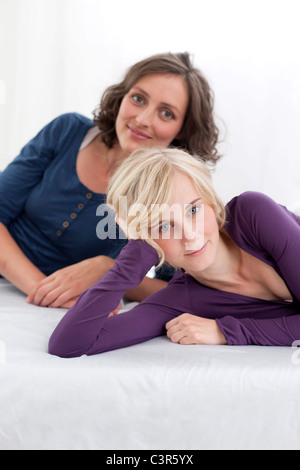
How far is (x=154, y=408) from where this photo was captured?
1048 mm

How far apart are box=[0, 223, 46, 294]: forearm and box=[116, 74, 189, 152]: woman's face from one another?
18.2 inches

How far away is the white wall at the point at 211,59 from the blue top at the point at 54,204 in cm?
52

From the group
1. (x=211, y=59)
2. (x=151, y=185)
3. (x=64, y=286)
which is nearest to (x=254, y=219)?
(x=151, y=185)

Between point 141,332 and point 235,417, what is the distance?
0.32m

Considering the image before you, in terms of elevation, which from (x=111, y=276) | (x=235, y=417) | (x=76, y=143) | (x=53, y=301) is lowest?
(x=53, y=301)

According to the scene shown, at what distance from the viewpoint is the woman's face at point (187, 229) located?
1201 mm

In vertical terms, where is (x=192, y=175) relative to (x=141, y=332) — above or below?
above

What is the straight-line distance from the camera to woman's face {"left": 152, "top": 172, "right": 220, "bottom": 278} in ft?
3.94

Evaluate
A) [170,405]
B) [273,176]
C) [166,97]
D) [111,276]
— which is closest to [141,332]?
[111,276]

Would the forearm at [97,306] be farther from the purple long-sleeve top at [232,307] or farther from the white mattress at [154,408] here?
the white mattress at [154,408]

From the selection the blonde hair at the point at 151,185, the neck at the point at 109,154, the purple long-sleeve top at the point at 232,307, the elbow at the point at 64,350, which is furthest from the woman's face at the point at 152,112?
the elbow at the point at 64,350

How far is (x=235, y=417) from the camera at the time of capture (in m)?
1.04

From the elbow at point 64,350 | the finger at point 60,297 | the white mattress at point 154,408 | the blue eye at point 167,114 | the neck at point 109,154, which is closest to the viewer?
the white mattress at point 154,408
